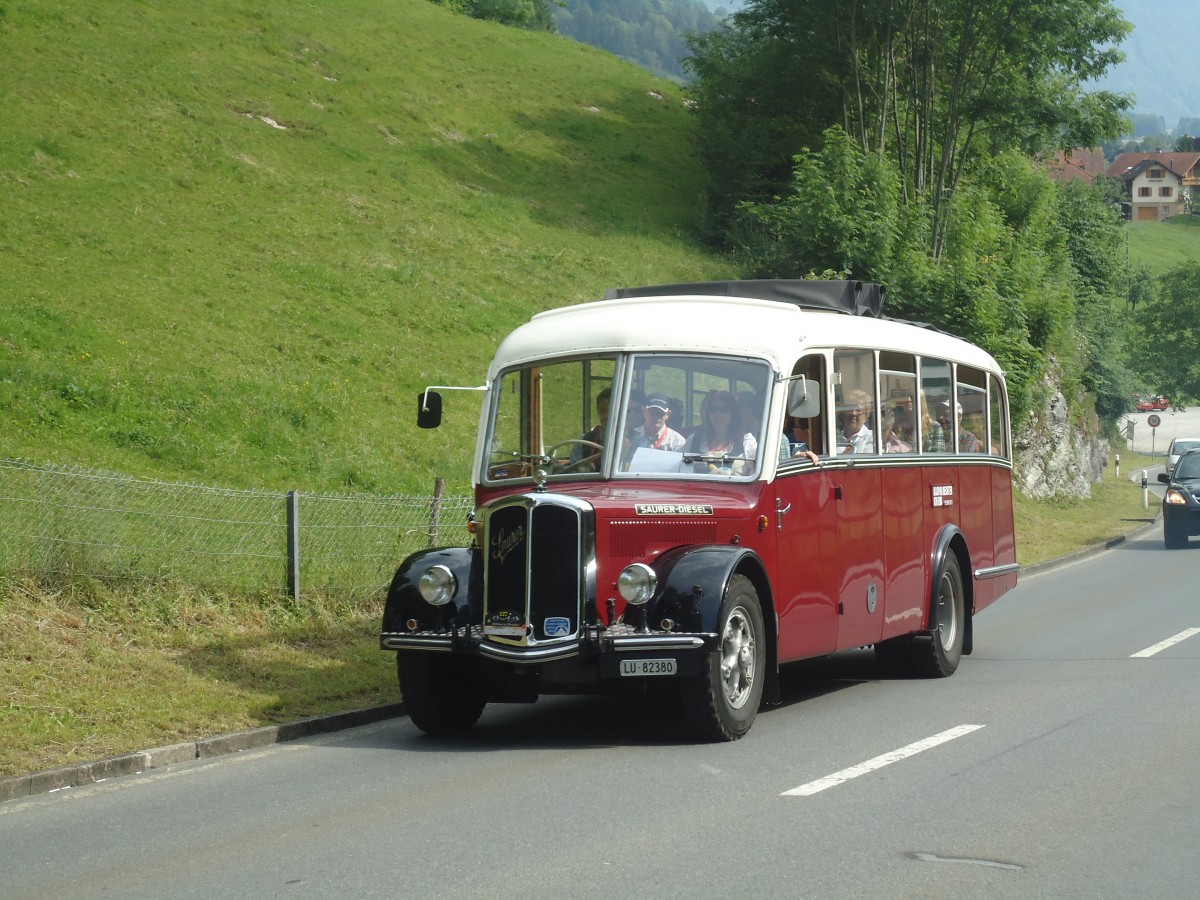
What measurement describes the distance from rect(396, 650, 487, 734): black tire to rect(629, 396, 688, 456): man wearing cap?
1.78 m

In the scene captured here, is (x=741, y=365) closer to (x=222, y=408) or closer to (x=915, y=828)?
(x=915, y=828)

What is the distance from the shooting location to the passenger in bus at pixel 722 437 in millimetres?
9906

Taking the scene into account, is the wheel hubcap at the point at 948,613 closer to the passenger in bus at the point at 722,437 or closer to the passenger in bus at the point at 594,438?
the passenger in bus at the point at 722,437

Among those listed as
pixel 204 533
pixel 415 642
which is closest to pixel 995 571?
pixel 415 642

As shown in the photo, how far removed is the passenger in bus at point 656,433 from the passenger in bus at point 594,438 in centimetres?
24

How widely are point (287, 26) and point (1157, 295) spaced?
8473 centimetres

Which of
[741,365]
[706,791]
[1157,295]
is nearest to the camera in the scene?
[706,791]

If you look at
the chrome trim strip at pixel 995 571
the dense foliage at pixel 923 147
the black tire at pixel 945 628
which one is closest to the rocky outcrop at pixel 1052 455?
the dense foliage at pixel 923 147

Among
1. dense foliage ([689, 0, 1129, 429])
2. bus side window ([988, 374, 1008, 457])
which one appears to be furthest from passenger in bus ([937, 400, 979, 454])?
dense foliage ([689, 0, 1129, 429])

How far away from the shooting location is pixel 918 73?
40.8 m

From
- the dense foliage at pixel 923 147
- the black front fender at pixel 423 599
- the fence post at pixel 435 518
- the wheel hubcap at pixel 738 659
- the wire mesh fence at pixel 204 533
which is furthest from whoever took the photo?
the dense foliage at pixel 923 147

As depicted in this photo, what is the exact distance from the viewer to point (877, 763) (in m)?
8.33

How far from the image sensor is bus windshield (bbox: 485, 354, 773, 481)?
9922mm

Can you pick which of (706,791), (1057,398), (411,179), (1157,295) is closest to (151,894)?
(706,791)
